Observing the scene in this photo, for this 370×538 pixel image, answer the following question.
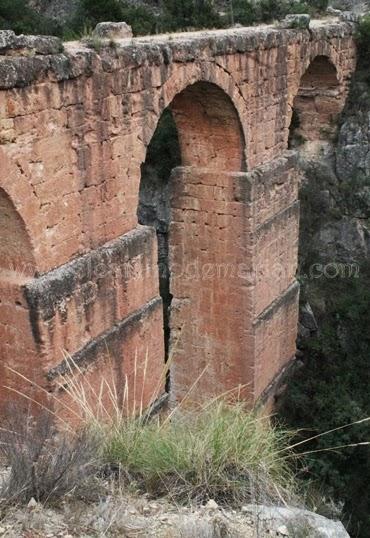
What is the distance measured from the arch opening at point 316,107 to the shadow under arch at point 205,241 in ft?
13.3

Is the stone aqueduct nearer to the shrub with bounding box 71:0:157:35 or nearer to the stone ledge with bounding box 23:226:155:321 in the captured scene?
the stone ledge with bounding box 23:226:155:321

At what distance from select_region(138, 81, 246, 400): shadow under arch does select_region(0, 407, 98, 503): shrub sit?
385cm

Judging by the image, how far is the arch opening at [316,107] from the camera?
480 inches

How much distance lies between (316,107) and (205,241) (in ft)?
16.0

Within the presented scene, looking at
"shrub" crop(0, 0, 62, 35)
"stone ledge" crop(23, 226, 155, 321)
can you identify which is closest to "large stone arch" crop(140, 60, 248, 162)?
"stone ledge" crop(23, 226, 155, 321)

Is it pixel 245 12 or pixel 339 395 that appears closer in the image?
pixel 339 395

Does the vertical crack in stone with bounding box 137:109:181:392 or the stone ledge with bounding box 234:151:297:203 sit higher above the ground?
the stone ledge with bounding box 234:151:297:203

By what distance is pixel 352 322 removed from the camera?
36.1 feet

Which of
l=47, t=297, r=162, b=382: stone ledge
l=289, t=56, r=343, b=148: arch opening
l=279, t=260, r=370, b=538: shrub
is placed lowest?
l=279, t=260, r=370, b=538: shrub

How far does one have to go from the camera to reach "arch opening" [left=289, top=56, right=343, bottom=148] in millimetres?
12195

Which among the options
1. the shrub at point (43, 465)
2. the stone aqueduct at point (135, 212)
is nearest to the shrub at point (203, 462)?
the shrub at point (43, 465)

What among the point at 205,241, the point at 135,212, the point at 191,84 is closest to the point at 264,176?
the point at 205,241

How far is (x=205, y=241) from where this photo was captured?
9.05 metres

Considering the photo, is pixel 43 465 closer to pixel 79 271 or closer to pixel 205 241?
pixel 79 271
